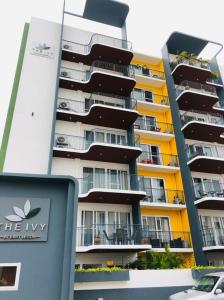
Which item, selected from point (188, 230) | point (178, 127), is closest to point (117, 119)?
point (178, 127)

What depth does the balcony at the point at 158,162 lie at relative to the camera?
21.3 m

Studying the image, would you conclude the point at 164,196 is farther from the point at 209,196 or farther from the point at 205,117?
the point at 205,117

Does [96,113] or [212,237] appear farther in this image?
[96,113]

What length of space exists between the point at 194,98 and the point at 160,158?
709 cm

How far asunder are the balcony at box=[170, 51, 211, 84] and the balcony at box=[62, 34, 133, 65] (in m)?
5.11

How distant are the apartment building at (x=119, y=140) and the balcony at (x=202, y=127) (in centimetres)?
11

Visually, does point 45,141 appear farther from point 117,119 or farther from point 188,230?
point 188,230

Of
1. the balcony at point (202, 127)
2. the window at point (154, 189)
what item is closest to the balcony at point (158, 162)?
the window at point (154, 189)

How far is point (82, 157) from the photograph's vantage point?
66.4 ft

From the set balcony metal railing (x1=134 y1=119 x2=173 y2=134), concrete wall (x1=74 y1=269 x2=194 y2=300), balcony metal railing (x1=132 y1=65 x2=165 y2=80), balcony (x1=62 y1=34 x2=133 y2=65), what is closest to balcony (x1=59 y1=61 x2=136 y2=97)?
balcony (x1=62 y1=34 x2=133 y2=65)

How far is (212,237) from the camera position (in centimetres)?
1988

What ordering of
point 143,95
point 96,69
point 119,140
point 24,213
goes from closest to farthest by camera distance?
point 24,213, point 119,140, point 96,69, point 143,95

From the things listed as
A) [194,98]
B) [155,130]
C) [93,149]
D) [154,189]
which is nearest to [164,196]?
[154,189]

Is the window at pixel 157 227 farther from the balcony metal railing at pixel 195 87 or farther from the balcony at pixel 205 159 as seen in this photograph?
the balcony metal railing at pixel 195 87
